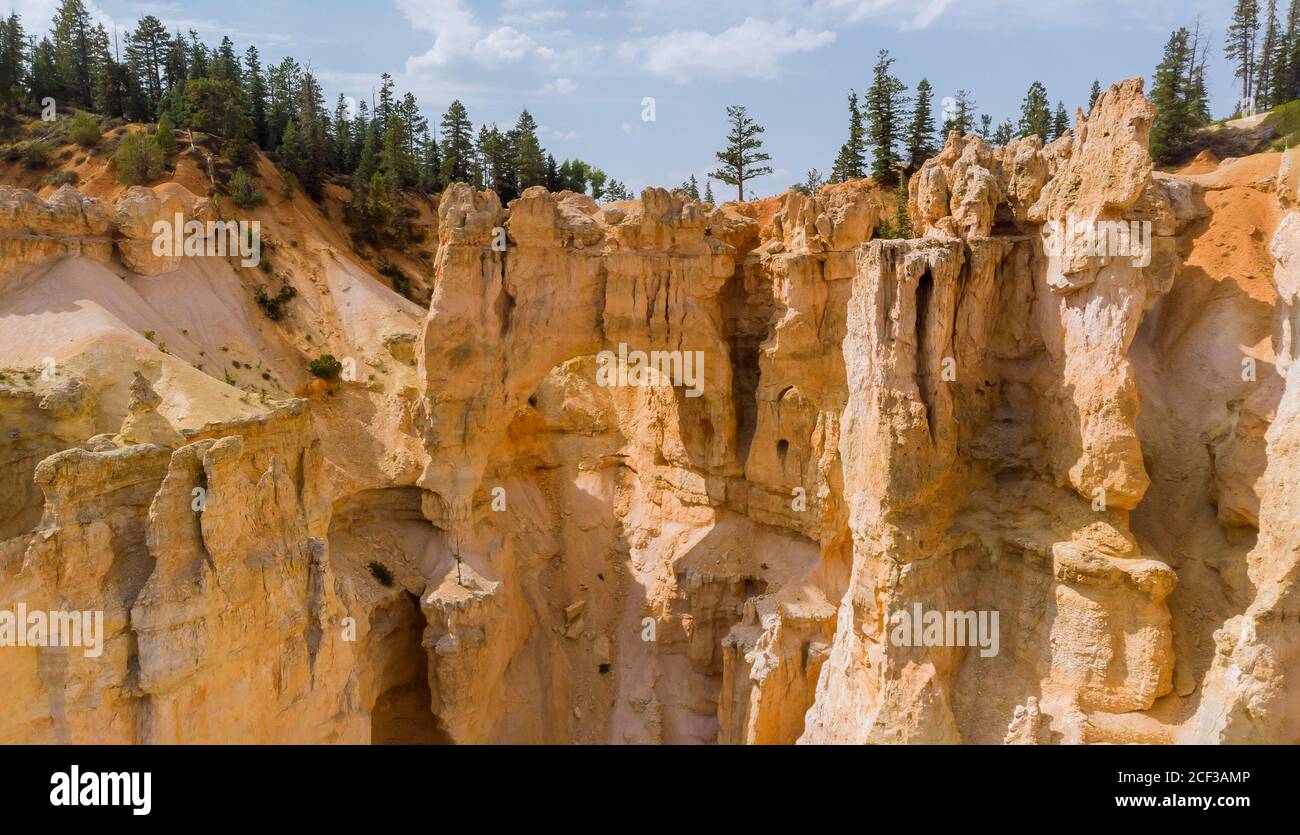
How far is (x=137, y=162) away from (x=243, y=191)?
4.95 metres

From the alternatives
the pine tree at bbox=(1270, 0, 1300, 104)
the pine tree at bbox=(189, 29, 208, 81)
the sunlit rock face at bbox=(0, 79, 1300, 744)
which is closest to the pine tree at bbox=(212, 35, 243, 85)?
the pine tree at bbox=(189, 29, 208, 81)

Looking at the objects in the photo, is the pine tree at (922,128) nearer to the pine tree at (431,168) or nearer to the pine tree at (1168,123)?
the pine tree at (1168,123)

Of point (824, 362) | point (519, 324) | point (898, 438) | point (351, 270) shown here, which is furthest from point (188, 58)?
point (898, 438)

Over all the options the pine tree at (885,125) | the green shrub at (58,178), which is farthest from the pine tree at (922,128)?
the green shrub at (58,178)

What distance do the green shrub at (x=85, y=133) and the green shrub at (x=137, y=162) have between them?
4824mm

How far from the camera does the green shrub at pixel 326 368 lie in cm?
3284

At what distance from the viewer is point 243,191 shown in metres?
41.2

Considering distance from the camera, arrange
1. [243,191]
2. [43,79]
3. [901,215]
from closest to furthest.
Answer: [901,215]
[243,191]
[43,79]

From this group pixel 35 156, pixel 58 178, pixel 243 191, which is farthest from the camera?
pixel 35 156

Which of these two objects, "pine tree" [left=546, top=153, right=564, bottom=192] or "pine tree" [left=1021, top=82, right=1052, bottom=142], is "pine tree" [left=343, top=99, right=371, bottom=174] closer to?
"pine tree" [left=546, top=153, right=564, bottom=192]

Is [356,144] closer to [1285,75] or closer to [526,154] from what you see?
[526,154]

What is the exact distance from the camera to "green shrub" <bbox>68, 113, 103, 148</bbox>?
43.9m

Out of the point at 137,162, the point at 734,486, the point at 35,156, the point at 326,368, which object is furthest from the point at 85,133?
the point at 734,486

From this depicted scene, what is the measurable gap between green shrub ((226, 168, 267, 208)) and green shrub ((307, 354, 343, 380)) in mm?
13707
